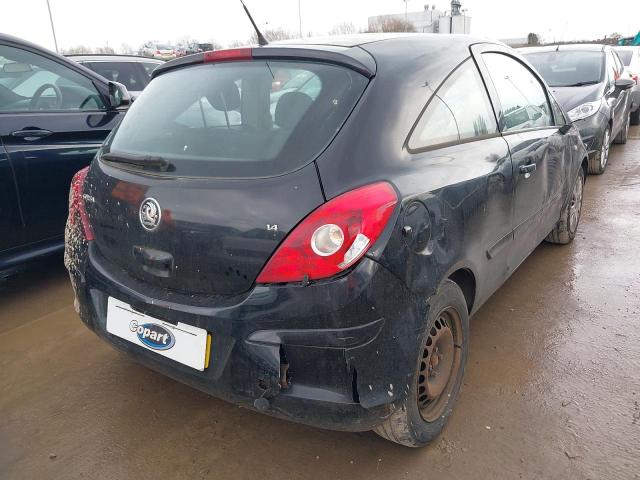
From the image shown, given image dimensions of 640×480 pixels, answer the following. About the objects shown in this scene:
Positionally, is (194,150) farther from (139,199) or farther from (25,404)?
(25,404)

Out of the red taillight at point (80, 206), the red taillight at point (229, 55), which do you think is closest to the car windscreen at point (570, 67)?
the red taillight at point (229, 55)

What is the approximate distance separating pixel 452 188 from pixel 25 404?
2.14 metres

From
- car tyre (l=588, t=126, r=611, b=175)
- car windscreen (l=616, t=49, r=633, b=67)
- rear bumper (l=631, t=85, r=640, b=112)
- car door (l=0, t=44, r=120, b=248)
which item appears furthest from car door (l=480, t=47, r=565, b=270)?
car windscreen (l=616, t=49, r=633, b=67)

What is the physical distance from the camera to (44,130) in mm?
3268

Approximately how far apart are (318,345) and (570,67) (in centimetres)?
677

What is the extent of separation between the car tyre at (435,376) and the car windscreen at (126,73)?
6.46 m

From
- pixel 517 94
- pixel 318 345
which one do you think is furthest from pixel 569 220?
pixel 318 345

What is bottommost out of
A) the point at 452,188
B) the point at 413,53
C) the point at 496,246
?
the point at 496,246

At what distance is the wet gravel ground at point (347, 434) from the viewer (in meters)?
1.93

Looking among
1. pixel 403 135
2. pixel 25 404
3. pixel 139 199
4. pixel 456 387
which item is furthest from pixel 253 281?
pixel 25 404

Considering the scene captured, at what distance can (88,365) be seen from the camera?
2.62 metres

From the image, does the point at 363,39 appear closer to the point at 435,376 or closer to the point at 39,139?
the point at 435,376

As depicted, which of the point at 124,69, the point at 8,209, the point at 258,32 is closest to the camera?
the point at 258,32

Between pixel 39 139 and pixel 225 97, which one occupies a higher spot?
pixel 225 97
